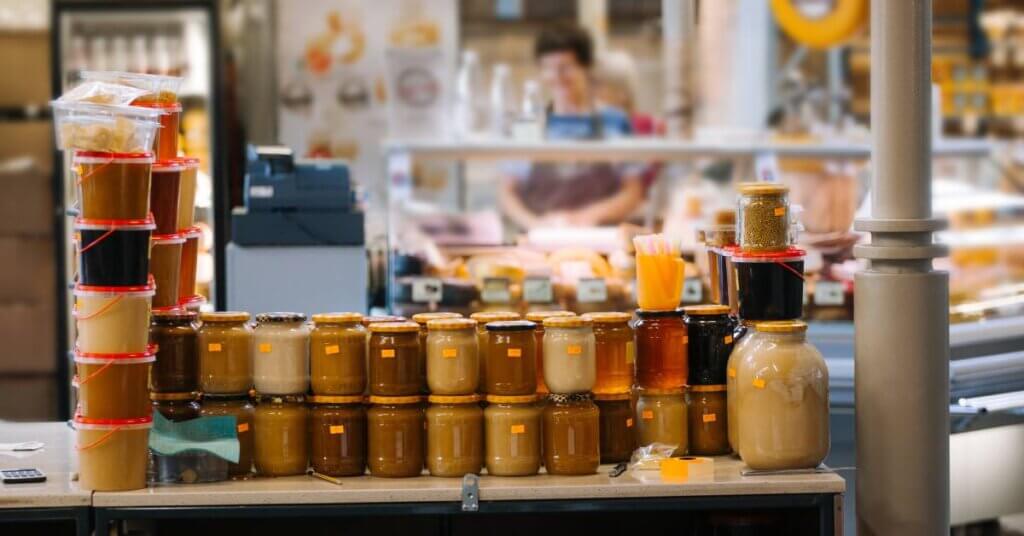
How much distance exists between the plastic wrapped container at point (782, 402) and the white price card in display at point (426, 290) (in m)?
2.49

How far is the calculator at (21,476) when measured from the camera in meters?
3.45

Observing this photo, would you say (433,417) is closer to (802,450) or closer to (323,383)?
(323,383)

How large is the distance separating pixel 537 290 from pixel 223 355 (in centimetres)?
247

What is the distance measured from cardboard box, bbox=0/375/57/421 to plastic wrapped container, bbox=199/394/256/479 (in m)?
4.69

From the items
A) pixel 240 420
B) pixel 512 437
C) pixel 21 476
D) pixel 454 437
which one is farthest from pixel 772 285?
pixel 21 476

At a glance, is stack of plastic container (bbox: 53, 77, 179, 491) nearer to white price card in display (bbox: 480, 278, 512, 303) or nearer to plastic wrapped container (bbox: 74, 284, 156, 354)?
plastic wrapped container (bbox: 74, 284, 156, 354)

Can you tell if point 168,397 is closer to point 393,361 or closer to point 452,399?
point 393,361

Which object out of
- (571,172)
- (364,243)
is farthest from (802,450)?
(571,172)

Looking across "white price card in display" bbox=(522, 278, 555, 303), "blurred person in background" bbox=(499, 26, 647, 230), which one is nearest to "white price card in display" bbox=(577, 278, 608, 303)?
A: "white price card in display" bbox=(522, 278, 555, 303)

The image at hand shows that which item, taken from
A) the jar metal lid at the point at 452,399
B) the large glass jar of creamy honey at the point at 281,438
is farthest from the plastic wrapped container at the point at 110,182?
the jar metal lid at the point at 452,399

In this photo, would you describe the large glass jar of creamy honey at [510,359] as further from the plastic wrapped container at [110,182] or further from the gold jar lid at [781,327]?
the plastic wrapped container at [110,182]

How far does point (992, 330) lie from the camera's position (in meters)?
4.61

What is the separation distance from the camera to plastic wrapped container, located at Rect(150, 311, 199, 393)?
11.8 feet

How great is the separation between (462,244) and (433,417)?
8.92 ft
